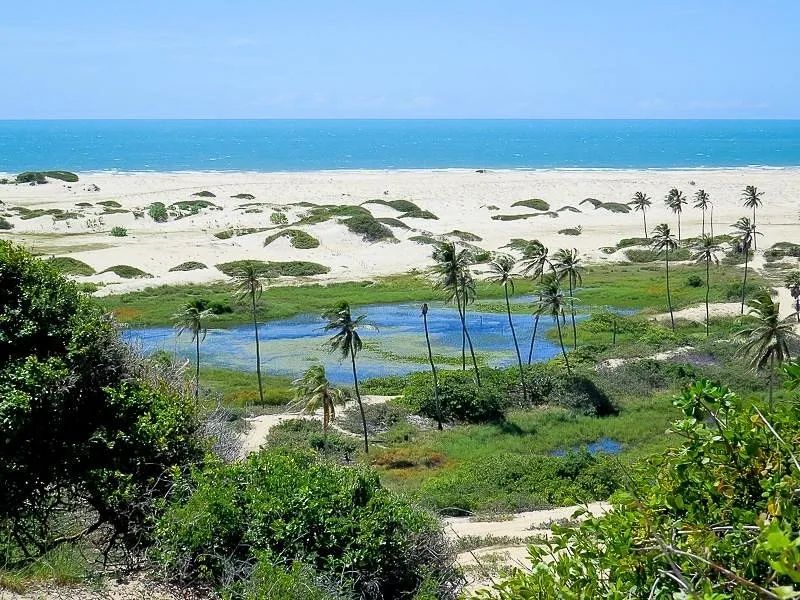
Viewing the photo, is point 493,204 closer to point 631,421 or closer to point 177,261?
point 177,261

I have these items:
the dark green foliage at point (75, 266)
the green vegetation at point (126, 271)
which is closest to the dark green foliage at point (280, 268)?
the green vegetation at point (126, 271)

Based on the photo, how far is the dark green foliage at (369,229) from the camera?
→ 86250 mm

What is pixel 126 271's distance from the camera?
2771 inches

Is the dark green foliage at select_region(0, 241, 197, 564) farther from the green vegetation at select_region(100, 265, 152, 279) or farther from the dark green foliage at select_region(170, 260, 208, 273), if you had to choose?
the dark green foliage at select_region(170, 260, 208, 273)

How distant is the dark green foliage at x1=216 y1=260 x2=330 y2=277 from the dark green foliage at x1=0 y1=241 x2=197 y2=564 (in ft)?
200

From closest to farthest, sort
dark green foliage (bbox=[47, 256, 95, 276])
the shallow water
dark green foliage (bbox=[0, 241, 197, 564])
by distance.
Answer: dark green foliage (bbox=[0, 241, 197, 564]) → the shallow water → dark green foliage (bbox=[47, 256, 95, 276])

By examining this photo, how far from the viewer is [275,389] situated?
141ft

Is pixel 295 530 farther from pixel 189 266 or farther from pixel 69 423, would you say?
pixel 189 266

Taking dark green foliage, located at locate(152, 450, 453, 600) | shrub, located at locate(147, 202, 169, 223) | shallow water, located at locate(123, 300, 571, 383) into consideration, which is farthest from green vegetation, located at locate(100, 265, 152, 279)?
dark green foliage, located at locate(152, 450, 453, 600)

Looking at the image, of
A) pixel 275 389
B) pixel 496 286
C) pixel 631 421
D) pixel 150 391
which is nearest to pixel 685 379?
pixel 631 421

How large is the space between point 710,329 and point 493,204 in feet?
189

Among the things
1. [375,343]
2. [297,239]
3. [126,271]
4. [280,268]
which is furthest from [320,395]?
[297,239]

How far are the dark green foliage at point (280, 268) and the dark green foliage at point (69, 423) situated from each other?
61.0 metres

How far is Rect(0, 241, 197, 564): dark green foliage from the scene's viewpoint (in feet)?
39.2
